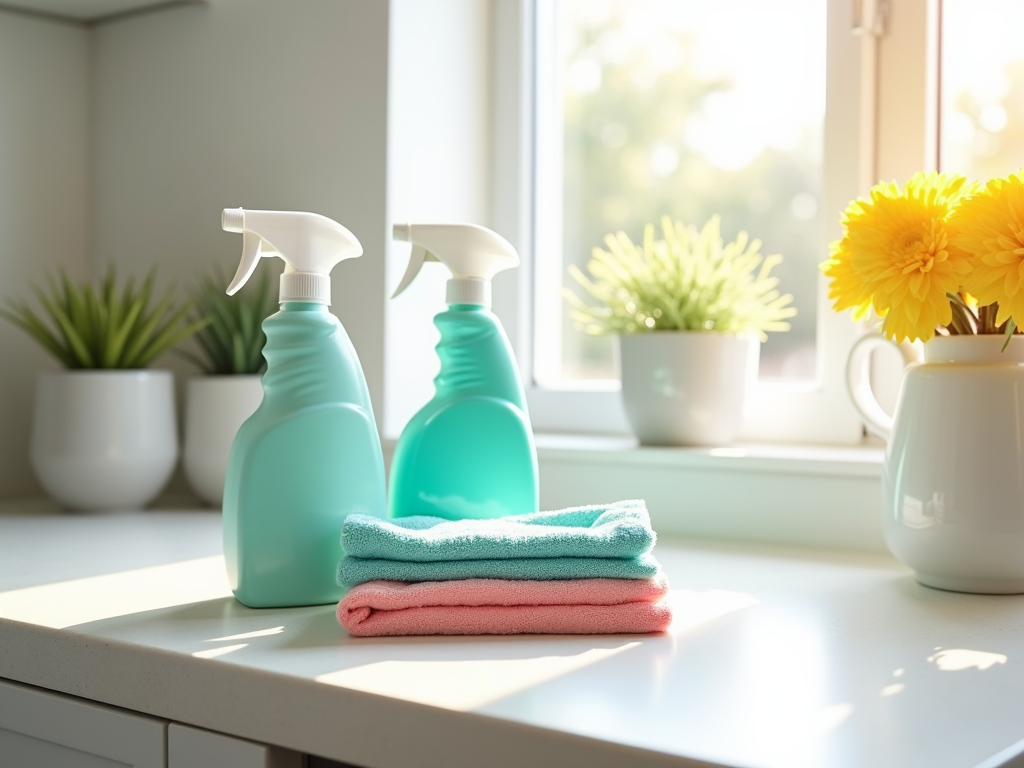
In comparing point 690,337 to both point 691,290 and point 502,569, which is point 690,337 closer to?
point 691,290

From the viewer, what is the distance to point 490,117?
61.5 inches

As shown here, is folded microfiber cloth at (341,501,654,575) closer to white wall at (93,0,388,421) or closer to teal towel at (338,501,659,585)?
teal towel at (338,501,659,585)

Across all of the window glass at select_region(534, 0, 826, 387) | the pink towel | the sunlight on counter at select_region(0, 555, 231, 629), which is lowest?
the sunlight on counter at select_region(0, 555, 231, 629)

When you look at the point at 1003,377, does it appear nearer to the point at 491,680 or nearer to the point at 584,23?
the point at 491,680

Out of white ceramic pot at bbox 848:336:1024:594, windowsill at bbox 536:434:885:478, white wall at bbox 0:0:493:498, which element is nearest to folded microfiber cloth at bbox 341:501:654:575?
white ceramic pot at bbox 848:336:1024:594

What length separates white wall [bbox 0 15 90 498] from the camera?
1590 millimetres

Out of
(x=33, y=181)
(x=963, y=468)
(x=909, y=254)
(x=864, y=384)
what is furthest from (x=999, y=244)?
(x=33, y=181)

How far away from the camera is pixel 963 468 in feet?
2.99

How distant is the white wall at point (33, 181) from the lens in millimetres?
1590

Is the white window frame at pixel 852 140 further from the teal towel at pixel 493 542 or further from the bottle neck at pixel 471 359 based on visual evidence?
the teal towel at pixel 493 542

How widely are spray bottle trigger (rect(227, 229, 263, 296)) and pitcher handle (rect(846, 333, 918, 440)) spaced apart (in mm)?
558

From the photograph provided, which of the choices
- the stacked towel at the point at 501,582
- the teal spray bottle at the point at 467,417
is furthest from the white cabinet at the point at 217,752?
the teal spray bottle at the point at 467,417

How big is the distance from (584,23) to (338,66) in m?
0.36

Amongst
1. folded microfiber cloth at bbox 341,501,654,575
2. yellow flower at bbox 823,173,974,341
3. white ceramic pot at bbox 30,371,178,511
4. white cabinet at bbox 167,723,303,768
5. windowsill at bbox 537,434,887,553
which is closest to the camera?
white cabinet at bbox 167,723,303,768
